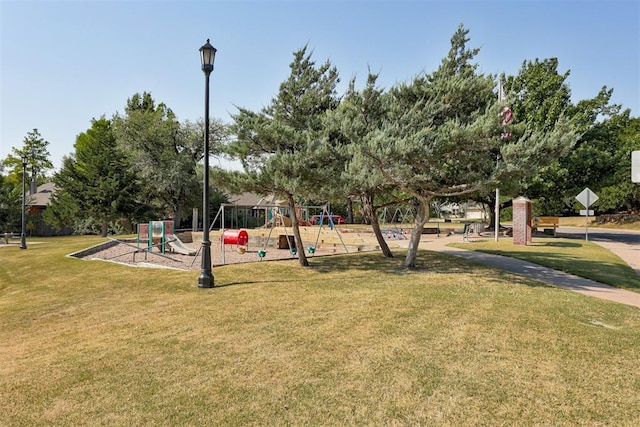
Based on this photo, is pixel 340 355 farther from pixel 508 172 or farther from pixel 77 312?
pixel 508 172

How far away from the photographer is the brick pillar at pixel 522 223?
20.1m

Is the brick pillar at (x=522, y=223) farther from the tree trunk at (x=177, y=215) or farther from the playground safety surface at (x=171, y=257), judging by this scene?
the tree trunk at (x=177, y=215)

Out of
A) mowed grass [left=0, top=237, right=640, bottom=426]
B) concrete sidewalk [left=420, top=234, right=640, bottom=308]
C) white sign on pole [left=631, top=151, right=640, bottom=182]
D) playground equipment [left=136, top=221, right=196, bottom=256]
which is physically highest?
white sign on pole [left=631, top=151, right=640, bottom=182]

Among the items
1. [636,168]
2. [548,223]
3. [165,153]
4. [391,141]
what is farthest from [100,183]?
[636,168]

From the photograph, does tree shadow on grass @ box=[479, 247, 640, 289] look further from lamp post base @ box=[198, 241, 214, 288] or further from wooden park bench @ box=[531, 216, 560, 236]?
wooden park bench @ box=[531, 216, 560, 236]

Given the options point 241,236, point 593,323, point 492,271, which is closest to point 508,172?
point 492,271

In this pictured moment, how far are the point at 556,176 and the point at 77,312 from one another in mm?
27084

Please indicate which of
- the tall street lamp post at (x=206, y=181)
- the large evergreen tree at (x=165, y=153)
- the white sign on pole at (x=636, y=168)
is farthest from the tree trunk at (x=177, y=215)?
the white sign on pole at (x=636, y=168)

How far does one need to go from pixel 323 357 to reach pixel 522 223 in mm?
18788

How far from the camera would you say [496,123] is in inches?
A: 356

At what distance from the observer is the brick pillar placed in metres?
20.1

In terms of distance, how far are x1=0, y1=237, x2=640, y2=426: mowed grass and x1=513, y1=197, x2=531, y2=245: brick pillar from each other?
511 inches

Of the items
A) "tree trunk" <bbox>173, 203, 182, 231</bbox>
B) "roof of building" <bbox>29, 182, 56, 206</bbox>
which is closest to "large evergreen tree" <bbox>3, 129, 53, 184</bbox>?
"roof of building" <bbox>29, 182, 56, 206</bbox>

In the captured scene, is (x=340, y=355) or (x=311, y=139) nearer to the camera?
(x=340, y=355)
